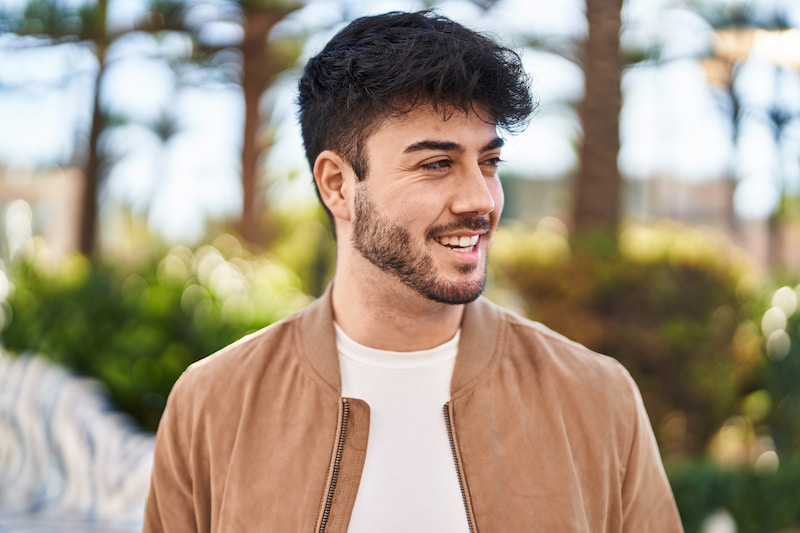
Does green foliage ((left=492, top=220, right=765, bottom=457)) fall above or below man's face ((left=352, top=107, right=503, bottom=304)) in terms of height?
below

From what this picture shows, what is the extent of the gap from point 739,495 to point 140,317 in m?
5.56

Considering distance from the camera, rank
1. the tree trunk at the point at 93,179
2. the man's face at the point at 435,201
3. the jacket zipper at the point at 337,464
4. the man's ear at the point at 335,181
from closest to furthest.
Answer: the jacket zipper at the point at 337,464 < the man's face at the point at 435,201 < the man's ear at the point at 335,181 < the tree trunk at the point at 93,179

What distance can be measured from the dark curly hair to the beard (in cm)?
20

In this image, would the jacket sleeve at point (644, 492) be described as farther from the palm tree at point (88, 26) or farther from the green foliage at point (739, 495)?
the palm tree at point (88, 26)

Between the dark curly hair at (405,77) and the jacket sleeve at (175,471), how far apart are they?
934mm

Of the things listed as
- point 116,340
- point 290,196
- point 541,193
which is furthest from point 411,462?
point 541,193

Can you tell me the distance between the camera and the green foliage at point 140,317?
5609 mm

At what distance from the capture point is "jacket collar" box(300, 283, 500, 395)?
216 cm

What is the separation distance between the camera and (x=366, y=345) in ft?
7.41

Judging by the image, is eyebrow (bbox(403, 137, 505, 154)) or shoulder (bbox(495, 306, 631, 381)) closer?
eyebrow (bbox(403, 137, 505, 154))

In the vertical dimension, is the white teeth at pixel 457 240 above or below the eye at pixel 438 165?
below

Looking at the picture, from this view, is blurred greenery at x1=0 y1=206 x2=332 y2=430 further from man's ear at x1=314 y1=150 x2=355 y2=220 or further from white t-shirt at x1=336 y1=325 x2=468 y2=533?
white t-shirt at x1=336 y1=325 x2=468 y2=533

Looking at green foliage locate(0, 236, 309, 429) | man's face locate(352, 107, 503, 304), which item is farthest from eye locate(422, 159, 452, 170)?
green foliage locate(0, 236, 309, 429)

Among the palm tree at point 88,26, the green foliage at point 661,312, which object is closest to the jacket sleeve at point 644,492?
the green foliage at point 661,312
